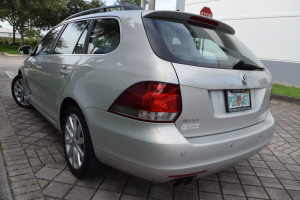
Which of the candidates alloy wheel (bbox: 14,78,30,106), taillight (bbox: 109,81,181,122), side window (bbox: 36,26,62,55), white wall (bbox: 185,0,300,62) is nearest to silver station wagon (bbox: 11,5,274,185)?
taillight (bbox: 109,81,181,122)

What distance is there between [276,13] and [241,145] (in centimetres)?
1064

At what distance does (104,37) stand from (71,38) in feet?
2.61

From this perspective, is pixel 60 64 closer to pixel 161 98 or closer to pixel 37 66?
pixel 37 66

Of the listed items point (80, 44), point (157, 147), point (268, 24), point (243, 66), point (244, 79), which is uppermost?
point (268, 24)

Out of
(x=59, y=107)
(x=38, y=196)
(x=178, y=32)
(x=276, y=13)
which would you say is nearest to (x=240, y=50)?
(x=178, y=32)

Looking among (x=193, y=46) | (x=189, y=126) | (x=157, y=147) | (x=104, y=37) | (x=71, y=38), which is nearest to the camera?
(x=157, y=147)

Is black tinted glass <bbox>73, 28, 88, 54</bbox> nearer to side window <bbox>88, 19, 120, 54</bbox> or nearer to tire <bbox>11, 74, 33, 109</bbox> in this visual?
side window <bbox>88, 19, 120, 54</bbox>

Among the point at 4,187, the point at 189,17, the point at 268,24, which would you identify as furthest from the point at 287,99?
the point at 4,187

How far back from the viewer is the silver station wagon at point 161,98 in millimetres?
1909

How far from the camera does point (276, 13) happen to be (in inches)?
437

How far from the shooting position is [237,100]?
227 centimetres

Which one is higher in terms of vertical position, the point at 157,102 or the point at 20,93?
the point at 157,102

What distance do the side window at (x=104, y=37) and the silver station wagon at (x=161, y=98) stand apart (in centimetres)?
→ 1

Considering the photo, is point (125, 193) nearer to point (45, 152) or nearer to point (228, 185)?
point (228, 185)
